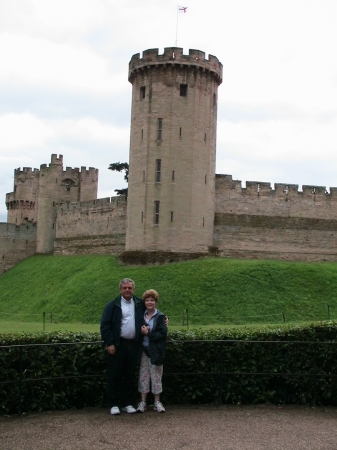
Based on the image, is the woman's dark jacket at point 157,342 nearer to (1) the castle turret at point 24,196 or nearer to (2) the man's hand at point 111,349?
(2) the man's hand at point 111,349

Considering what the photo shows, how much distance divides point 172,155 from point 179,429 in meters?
26.6

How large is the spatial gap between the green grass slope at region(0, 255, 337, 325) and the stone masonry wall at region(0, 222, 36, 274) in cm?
1293

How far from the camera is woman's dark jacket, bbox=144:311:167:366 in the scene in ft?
30.5

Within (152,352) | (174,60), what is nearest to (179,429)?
(152,352)

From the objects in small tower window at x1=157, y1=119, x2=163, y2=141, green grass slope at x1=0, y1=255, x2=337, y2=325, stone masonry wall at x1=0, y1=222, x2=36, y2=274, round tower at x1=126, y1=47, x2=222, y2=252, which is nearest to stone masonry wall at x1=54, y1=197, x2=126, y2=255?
stone masonry wall at x1=0, y1=222, x2=36, y2=274

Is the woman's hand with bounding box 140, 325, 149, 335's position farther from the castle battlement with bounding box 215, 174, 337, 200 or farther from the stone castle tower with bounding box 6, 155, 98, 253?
the stone castle tower with bounding box 6, 155, 98, 253

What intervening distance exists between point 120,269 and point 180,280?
4.78m

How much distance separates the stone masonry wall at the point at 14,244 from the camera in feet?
165

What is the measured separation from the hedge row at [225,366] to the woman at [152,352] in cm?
44

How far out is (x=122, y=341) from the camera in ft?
30.6

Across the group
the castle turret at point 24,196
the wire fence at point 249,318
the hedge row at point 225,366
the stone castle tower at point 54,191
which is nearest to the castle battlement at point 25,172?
the castle turret at point 24,196

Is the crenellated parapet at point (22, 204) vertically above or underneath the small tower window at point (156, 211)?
above

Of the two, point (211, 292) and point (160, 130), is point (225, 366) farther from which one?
point (160, 130)

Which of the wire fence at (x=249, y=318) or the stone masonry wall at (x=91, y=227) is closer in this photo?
the wire fence at (x=249, y=318)
